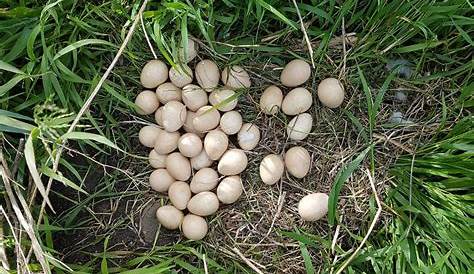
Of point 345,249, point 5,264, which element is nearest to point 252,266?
point 345,249

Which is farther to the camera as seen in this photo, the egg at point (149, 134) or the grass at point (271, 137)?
the egg at point (149, 134)

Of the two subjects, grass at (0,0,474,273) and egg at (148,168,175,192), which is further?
egg at (148,168,175,192)

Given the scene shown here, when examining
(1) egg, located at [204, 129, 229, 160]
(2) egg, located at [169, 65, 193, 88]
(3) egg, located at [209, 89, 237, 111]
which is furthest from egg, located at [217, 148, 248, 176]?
(2) egg, located at [169, 65, 193, 88]

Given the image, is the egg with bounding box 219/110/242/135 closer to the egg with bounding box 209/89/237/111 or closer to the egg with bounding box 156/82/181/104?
the egg with bounding box 209/89/237/111

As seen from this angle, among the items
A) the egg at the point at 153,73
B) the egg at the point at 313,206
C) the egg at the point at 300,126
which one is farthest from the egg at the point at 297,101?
the egg at the point at 153,73

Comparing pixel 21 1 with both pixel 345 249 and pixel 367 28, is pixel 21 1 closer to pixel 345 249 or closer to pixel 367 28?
pixel 367 28

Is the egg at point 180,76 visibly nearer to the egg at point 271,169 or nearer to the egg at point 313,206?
the egg at point 271,169
